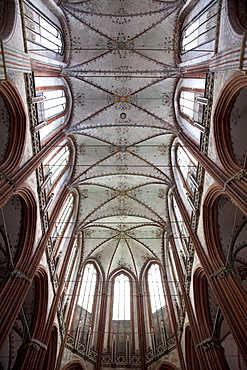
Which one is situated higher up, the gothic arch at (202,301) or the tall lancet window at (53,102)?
the tall lancet window at (53,102)

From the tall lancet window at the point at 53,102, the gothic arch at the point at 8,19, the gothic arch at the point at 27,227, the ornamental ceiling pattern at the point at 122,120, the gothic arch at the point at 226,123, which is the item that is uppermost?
the ornamental ceiling pattern at the point at 122,120

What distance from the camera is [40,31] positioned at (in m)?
11.4

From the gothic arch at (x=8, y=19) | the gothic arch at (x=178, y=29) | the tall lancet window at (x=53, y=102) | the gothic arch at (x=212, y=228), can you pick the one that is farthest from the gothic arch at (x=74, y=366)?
the gothic arch at (x=178, y=29)

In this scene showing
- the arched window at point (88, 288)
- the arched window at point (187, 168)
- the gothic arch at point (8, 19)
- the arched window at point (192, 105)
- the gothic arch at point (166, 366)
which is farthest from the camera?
the arched window at point (88, 288)

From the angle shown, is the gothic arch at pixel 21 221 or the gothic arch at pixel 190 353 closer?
the gothic arch at pixel 21 221

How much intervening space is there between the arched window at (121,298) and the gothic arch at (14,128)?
12.2 meters

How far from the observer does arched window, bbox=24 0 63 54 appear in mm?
9953

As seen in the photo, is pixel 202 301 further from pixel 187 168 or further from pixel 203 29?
pixel 203 29

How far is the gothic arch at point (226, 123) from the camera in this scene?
836cm

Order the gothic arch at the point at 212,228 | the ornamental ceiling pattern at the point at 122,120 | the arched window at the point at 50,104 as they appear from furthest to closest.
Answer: the ornamental ceiling pattern at the point at 122,120 → the arched window at the point at 50,104 → the gothic arch at the point at 212,228

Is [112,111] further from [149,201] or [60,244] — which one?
[60,244]

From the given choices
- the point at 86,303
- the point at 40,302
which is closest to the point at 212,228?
the point at 40,302

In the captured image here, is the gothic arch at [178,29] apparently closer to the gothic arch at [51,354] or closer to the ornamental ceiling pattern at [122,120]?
the ornamental ceiling pattern at [122,120]

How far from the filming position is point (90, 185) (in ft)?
60.0
